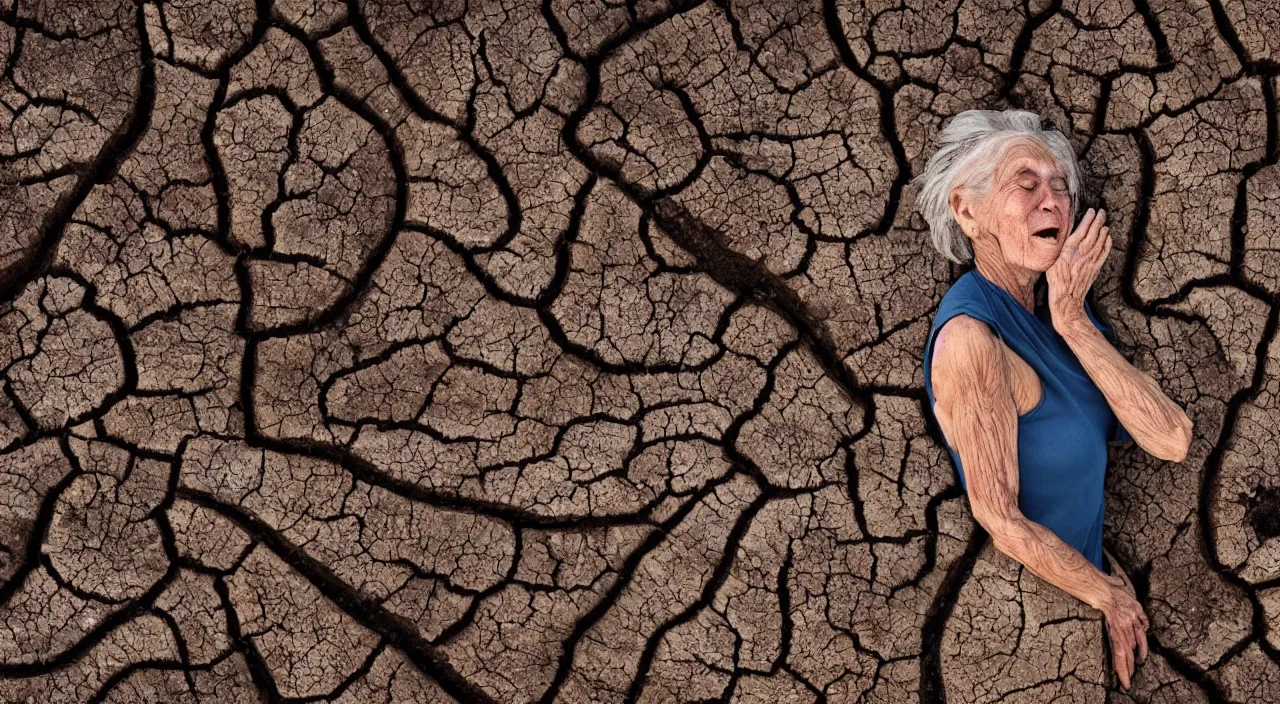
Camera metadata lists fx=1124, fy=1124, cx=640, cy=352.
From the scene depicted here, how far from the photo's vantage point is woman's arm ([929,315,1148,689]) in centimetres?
262

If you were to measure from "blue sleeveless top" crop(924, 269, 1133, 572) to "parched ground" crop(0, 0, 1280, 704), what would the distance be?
180mm

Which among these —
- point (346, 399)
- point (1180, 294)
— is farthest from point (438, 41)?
point (1180, 294)

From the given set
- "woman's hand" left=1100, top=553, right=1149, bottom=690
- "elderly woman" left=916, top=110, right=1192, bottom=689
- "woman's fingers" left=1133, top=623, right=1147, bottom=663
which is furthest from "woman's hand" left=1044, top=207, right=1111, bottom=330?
"woman's fingers" left=1133, top=623, right=1147, bottom=663

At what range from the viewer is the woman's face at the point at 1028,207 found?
271 centimetres

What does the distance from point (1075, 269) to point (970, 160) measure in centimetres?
37

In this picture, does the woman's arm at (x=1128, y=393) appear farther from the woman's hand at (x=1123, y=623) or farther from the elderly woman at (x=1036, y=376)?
the woman's hand at (x=1123, y=623)

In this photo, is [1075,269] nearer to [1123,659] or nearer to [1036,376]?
[1036,376]

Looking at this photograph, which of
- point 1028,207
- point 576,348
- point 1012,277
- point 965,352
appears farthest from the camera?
point 576,348

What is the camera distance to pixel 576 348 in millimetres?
2930

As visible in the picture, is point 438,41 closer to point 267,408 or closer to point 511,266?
point 511,266

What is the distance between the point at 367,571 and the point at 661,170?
50.7 inches

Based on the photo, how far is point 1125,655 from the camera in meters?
2.87

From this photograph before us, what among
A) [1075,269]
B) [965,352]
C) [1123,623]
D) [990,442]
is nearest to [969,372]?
[965,352]

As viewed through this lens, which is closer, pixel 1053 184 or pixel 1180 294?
pixel 1053 184
